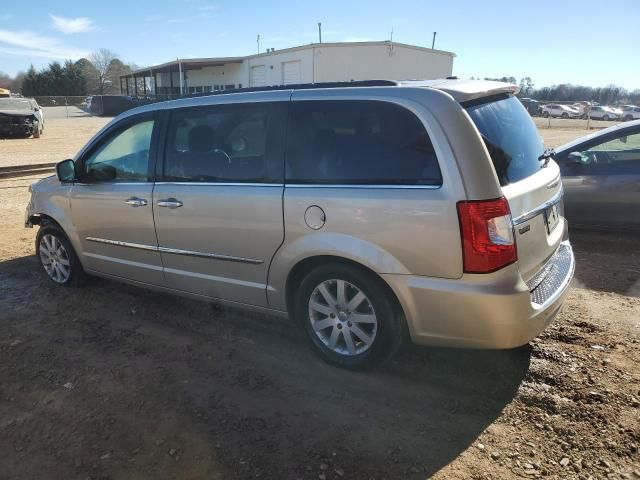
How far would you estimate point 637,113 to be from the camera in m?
44.6

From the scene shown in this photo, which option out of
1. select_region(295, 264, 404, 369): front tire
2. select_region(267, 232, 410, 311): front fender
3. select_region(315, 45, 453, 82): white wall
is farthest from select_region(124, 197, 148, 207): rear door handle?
select_region(315, 45, 453, 82): white wall

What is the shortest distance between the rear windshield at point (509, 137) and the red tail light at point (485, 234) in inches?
9.6

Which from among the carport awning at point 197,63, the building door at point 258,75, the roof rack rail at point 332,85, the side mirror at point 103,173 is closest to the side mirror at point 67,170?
the side mirror at point 103,173

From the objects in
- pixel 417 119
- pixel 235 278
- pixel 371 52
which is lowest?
pixel 235 278

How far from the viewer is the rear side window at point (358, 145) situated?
2.96 meters

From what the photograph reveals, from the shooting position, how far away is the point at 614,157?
22.0 ft

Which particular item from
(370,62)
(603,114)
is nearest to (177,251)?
(370,62)

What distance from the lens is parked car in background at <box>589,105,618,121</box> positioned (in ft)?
153

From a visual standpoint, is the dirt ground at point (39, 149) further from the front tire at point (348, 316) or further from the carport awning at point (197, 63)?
the carport awning at point (197, 63)

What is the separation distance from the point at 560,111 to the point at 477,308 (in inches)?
2048

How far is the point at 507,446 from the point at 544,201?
152 centimetres

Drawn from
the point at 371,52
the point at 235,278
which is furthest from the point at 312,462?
the point at 371,52

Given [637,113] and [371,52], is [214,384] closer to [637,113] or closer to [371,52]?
[371,52]

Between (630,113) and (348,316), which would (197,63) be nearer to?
(630,113)
